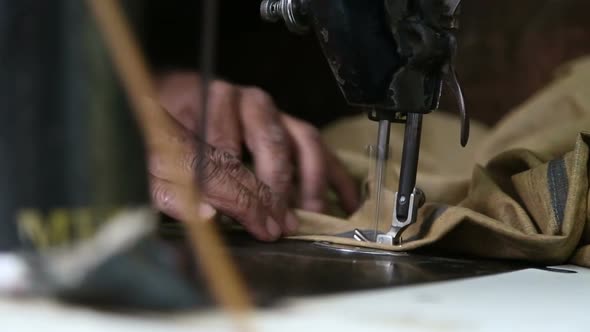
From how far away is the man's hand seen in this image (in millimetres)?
918

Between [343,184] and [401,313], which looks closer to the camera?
[401,313]

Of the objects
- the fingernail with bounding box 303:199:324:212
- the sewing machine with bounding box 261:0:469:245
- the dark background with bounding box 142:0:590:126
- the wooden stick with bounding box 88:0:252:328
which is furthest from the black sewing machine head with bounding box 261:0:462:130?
the dark background with bounding box 142:0:590:126

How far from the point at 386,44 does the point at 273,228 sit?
0.24 meters

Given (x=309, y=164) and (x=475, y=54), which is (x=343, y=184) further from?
(x=475, y=54)

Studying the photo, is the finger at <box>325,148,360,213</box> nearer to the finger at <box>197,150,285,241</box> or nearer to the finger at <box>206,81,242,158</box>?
the finger at <box>206,81,242,158</box>

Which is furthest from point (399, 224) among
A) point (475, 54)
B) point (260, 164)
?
point (475, 54)

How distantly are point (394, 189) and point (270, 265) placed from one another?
42 centimetres

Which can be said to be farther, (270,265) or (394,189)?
(394,189)

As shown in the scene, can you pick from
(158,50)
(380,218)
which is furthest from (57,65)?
(380,218)

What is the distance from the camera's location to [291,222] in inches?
38.6

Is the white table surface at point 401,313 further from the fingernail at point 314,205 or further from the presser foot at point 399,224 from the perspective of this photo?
the fingernail at point 314,205

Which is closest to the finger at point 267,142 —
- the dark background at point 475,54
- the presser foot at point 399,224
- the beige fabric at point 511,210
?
the beige fabric at point 511,210

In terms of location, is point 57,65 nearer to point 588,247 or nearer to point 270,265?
point 270,265

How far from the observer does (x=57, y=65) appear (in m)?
0.46
